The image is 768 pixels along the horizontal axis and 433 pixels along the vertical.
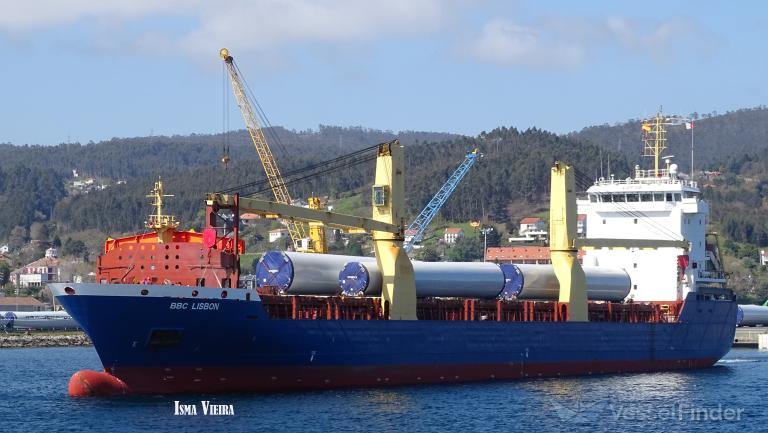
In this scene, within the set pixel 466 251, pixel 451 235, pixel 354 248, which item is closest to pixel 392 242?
pixel 466 251

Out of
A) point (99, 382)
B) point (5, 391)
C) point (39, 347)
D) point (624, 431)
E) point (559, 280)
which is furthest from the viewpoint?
point (39, 347)

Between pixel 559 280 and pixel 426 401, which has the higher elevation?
pixel 559 280

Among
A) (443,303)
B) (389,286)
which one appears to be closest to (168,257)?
(389,286)

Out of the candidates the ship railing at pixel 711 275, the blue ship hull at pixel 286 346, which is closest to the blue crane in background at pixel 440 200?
the ship railing at pixel 711 275

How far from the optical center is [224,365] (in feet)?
141

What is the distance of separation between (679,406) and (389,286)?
1236 cm

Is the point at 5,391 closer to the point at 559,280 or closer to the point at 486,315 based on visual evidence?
the point at 486,315

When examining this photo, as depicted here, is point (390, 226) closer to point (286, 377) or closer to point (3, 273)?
point (286, 377)

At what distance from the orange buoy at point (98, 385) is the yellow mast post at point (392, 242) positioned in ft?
38.2

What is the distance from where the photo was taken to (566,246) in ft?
189

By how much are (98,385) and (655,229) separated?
34176 mm

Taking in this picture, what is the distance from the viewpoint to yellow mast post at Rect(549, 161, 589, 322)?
5678 cm

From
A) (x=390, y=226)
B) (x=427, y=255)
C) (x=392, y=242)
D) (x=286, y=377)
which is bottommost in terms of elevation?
(x=286, y=377)

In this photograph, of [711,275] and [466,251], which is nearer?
[711,275]
